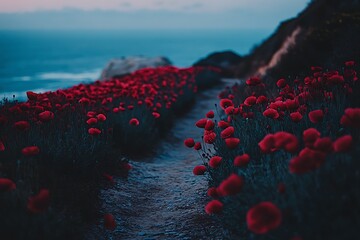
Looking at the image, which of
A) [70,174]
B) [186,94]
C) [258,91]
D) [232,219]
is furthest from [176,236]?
[186,94]

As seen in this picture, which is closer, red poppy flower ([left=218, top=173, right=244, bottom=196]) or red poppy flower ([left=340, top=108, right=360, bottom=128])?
red poppy flower ([left=218, top=173, right=244, bottom=196])

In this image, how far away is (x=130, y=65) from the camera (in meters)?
26.7

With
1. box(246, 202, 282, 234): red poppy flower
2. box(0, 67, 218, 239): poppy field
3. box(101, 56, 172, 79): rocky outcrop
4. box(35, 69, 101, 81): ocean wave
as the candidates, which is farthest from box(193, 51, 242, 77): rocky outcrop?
box(246, 202, 282, 234): red poppy flower

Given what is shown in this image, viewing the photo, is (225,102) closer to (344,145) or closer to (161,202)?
(161,202)

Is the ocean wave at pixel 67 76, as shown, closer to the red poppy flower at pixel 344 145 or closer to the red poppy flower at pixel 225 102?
the red poppy flower at pixel 225 102

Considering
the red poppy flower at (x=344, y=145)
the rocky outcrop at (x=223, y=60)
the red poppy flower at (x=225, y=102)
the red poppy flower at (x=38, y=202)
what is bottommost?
the red poppy flower at (x=38, y=202)

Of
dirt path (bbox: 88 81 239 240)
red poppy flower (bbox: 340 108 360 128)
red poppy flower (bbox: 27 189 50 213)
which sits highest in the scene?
red poppy flower (bbox: 340 108 360 128)

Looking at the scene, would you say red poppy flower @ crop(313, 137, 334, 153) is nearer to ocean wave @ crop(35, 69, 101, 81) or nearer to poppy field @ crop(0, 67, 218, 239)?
poppy field @ crop(0, 67, 218, 239)

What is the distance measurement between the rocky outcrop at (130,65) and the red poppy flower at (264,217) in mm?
23513

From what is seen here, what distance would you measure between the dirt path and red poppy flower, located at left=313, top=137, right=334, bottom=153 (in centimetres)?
152

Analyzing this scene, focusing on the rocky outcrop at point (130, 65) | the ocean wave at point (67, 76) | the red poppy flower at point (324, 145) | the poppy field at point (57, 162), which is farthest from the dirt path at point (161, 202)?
the ocean wave at point (67, 76)

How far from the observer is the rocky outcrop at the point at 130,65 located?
85.3 feet

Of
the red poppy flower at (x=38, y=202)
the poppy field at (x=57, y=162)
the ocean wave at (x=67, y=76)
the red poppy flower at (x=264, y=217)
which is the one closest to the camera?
the red poppy flower at (x=264, y=217)

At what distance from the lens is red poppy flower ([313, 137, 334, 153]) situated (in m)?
2.65
